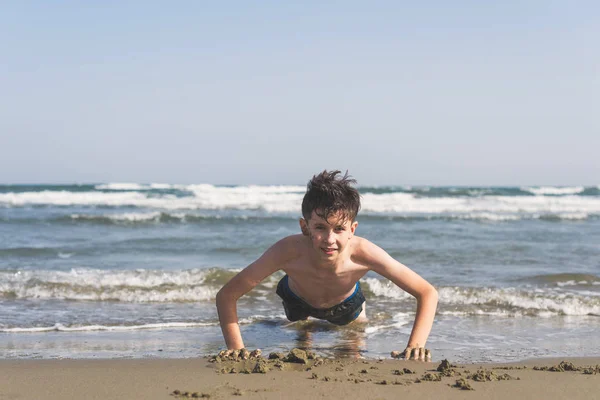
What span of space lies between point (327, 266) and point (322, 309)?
2.29 ft

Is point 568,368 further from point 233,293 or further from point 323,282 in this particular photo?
point 233,293

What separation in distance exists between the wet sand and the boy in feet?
1.14

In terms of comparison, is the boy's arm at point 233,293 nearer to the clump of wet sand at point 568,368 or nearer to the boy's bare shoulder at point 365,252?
the boy's bare shoulder at point 365,252

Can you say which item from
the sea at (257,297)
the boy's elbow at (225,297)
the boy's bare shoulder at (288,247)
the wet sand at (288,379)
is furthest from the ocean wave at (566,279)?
the boy's elbow at (225,297)

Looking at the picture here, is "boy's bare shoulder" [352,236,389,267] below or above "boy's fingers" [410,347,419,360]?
above

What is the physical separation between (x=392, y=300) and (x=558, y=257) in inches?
190

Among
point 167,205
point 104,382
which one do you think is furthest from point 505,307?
point 167,205

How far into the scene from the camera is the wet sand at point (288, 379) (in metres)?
3.38

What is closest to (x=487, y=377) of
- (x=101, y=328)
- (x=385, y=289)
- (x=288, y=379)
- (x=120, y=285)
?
(x=288, y=379)

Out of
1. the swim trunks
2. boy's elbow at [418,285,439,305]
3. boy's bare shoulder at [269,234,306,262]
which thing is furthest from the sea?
boy's bare shoulder at [269,234,306,262]

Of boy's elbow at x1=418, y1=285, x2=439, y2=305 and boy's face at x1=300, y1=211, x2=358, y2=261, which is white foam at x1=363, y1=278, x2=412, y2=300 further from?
boy's face at x1=300, y1=211, x2=358, y2=261

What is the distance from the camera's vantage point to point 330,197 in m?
4.02

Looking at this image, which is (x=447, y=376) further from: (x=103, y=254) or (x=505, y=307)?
(x=103, y=254)

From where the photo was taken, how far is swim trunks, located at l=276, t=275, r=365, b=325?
206 inches
